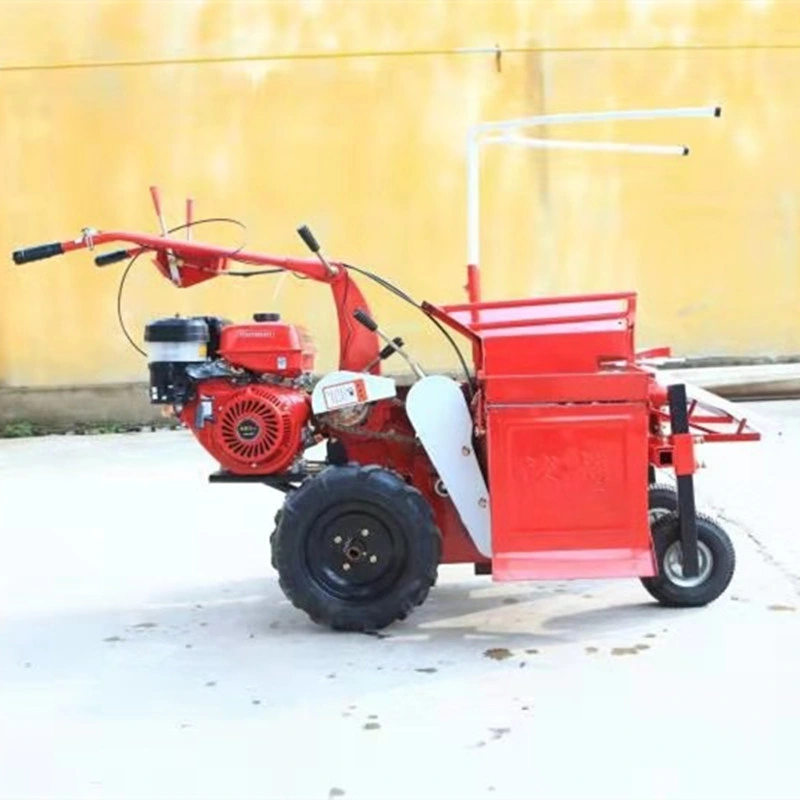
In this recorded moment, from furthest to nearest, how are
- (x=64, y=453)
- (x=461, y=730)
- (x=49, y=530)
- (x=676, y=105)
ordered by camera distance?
(x=676, y=105)
(x=64, y=453)
(x=49, y=530)
(x=461, y=730)

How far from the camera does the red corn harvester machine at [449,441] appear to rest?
4.22 metres

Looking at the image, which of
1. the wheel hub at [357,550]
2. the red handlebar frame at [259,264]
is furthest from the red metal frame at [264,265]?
the wheel hub at [357,550]

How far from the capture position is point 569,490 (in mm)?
4238

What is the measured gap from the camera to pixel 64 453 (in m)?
9.84

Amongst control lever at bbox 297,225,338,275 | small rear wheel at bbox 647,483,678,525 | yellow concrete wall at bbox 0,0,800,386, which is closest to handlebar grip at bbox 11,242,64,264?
control lever at bbox 297,225,338,275

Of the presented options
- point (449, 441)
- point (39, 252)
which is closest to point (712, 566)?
point (449, 441)

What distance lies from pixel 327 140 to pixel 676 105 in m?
3.26

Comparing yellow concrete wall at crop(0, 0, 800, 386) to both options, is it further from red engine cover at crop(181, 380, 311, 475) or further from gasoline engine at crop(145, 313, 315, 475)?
red engine cover at crop(181, 380, 311, 475)

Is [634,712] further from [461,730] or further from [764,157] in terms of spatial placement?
[764,157]

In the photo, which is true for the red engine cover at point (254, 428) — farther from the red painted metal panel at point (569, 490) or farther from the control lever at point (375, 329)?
the red painted metal panel at point (569, 490)

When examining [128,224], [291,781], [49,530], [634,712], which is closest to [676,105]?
[128,224]

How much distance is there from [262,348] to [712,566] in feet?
6.49

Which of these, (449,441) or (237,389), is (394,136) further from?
(449,441)

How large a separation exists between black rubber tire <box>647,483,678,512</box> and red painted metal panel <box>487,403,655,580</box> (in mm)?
Answer: 530
